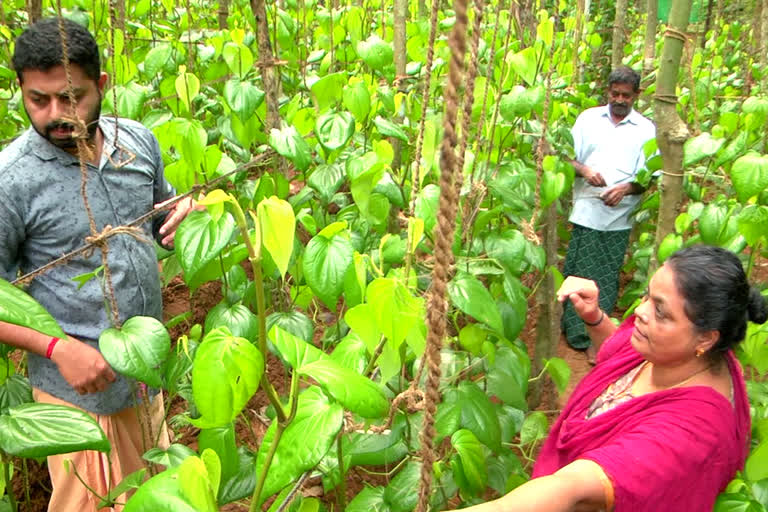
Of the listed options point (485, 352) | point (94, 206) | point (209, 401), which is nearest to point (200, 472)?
point (209, 401)

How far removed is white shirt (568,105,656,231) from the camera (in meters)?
2.46

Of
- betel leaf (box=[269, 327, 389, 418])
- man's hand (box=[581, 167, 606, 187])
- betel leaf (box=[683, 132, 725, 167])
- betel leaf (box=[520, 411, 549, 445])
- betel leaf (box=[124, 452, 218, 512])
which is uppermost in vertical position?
betel leaf (box=[269, 327, 389, 418])

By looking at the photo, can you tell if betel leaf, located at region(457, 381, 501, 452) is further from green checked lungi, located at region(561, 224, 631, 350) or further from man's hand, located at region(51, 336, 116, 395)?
green checked lungi, located at region(561, 224, 631, 350)

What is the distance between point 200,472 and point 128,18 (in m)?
3.06

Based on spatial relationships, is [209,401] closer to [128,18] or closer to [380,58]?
[380,58]

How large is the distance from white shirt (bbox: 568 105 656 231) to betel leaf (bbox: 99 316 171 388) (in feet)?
6.50

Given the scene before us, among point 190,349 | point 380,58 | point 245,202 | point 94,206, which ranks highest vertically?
point 380,58

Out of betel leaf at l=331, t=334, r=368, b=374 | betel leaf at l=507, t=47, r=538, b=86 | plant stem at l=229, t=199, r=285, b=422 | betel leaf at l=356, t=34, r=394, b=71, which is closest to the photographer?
plant stem at l=229, t=199, r=285, b=422

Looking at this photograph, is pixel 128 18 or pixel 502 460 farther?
pixel 128 18

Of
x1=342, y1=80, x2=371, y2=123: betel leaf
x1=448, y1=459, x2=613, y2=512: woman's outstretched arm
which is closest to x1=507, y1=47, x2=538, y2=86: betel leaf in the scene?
x1=342, y1=80, x2=371, y2=123: betel leaf

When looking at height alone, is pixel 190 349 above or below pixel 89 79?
below

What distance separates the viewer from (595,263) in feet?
8.60

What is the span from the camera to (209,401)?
56 centimetres

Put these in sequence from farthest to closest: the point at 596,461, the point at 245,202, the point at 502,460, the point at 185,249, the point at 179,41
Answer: the point at 179,41
the point at 245,202
the point at 502,460
the point at 185,249
the point at 596,461
